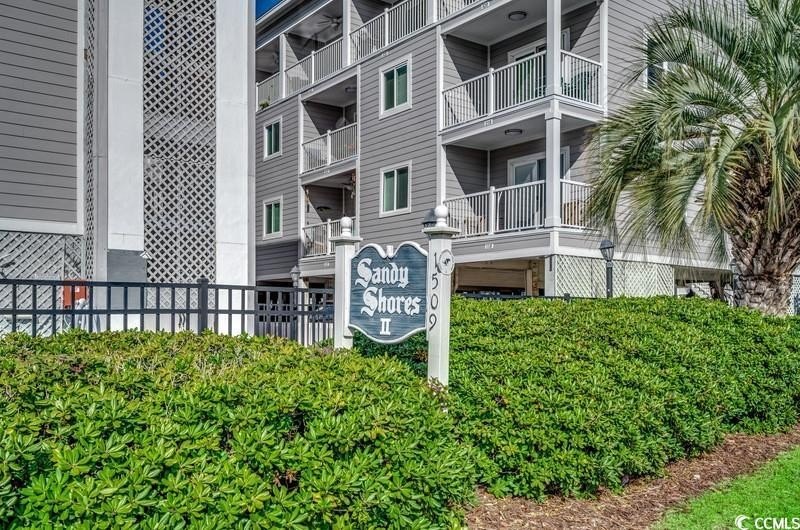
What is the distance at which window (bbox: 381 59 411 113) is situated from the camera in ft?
63.4

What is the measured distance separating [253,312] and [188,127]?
144 inches

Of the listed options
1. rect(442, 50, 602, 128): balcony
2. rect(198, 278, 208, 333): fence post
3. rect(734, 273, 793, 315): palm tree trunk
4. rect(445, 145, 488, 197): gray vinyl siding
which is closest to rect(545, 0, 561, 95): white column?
rect(442, 50, 602, 128): balcony

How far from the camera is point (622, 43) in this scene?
16672 millimetres

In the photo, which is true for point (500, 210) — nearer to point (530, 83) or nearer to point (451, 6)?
point (530, 83)

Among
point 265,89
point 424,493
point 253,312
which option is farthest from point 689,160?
point 265,89

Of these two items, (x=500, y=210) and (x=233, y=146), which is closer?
(x=233, y=146)

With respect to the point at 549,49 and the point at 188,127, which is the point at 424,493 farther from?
the point at 549,49

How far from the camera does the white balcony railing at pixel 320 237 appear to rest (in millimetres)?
21344

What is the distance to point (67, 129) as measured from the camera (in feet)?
36.3

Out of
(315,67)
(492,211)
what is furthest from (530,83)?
(315,67)

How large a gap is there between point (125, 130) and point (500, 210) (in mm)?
10548

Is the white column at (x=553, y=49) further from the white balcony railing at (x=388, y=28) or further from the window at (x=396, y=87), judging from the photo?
the window at (x=396, y=87)

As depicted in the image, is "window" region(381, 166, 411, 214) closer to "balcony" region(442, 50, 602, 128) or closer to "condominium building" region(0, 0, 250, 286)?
"balcony" region(442, 50, 602, 128)

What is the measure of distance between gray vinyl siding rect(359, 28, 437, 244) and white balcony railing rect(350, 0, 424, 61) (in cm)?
54
